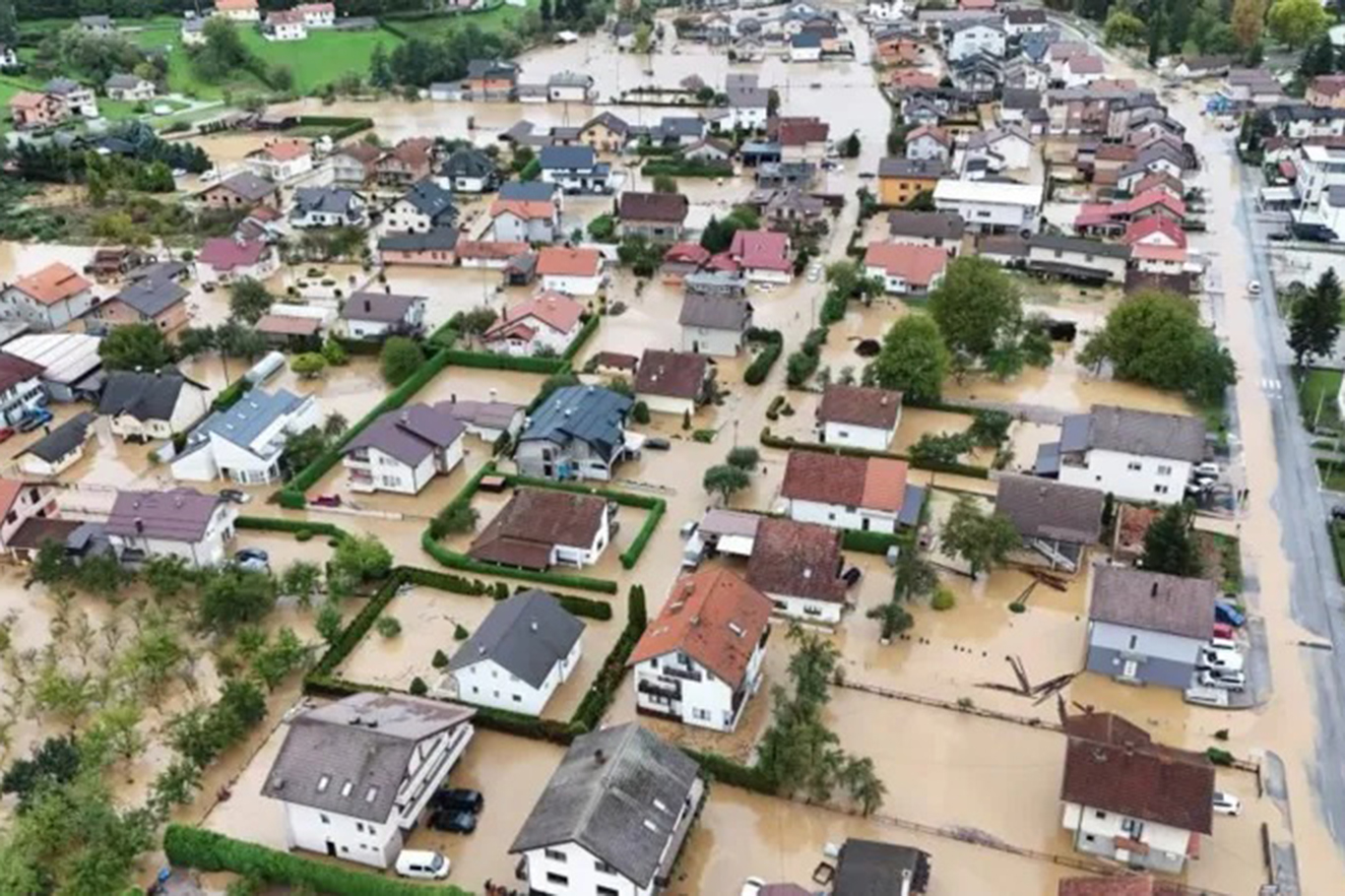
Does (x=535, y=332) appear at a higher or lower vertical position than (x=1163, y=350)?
lower

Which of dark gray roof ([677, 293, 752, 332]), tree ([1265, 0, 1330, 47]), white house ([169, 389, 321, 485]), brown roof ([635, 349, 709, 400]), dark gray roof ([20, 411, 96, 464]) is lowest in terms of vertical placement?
dark gray roof ([20, 411, 96, 464])

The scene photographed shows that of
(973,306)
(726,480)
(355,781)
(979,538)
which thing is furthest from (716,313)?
(355,781)

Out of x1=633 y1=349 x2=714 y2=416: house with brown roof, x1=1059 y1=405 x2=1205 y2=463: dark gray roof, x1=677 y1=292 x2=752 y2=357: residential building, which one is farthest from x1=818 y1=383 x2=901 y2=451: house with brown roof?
x1=677 y1=292 x2=752 y2=357: residential building

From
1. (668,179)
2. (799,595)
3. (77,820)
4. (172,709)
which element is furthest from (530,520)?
(668,179)

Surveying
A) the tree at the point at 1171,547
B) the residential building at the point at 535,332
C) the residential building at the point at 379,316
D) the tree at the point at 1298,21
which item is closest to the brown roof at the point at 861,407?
the tree at the point at 1171,547

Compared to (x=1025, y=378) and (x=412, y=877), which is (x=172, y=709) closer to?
(x=412, y=877)

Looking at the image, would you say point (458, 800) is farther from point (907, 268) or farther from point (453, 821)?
point (907, 268)

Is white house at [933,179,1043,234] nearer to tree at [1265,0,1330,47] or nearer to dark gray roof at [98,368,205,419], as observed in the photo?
dark gray roof at [98,368,205,419]
